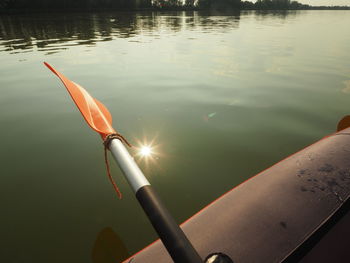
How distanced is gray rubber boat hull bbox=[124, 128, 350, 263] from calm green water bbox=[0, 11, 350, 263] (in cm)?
79

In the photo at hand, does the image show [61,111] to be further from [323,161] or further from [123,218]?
[323,161]

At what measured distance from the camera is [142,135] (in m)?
3.42

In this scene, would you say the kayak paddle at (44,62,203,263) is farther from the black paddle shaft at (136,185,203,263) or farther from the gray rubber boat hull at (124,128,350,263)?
the gray rubber boat hull at (124,128,350,263)

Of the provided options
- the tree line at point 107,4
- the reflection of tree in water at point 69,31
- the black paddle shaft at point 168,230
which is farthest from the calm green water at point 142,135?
the tree line at point 107,4

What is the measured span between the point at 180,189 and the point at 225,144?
1105 millimetres

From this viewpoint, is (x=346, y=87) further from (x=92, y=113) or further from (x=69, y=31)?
(x=69, y=31)

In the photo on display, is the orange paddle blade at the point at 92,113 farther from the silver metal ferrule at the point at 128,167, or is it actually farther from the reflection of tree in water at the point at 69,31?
the reflection of tree in water at the point at 69,31

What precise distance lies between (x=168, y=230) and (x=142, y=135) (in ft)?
8.34

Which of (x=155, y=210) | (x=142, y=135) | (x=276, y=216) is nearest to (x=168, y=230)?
(x=155, y=210)

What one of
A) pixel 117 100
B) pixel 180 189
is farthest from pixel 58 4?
pixel 180 189

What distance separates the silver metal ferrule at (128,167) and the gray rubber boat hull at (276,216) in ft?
1.37

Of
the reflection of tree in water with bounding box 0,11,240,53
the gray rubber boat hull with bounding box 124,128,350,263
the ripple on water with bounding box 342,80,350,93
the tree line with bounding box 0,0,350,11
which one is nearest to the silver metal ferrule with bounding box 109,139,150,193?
the gray rubber boat hull with bounding box 124,128,350,263

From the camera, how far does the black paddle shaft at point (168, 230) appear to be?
86 centimetres

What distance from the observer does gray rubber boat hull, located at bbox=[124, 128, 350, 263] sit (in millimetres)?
1100
